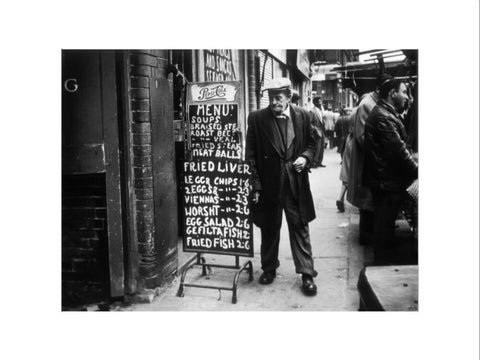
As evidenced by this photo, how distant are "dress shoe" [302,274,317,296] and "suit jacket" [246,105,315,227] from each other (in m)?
0.48

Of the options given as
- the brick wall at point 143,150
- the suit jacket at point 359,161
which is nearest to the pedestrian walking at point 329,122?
Answer: the suit jacket at point 359,161

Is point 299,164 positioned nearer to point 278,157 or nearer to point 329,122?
point 278,157

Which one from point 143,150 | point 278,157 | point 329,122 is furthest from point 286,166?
point 329,122

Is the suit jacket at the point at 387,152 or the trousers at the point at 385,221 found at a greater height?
the suit jacket at the point at 387,152

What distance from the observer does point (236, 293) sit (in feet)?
13.0

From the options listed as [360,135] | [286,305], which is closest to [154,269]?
[286,305]

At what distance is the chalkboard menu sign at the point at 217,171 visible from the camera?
13.2ft

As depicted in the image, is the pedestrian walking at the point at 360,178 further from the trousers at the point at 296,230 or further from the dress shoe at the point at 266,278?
the dress shoe at the point at 266,278

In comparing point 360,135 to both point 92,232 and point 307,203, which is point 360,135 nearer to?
point 307,203

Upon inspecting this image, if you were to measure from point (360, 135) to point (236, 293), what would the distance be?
2.29 metres

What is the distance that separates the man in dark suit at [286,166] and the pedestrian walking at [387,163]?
60 cm

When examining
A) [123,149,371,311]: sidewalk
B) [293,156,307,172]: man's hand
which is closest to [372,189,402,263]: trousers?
[123,149,371,311]: sidewalk

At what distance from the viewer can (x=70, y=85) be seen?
3.68 metres

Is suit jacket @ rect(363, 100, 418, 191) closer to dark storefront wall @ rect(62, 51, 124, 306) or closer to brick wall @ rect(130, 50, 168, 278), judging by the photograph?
brick wall @ rect(130, 50, 168, 278)
